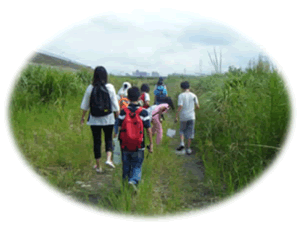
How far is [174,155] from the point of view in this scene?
5.48 meters

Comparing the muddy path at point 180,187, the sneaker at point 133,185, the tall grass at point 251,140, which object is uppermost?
the tall grass at point 251,140

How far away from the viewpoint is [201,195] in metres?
3.58

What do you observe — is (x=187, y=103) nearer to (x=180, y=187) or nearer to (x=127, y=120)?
(x=180, y=187)

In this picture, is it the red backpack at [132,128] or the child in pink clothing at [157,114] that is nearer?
the red backpack at [132,128]

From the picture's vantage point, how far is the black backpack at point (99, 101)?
4.24 meters

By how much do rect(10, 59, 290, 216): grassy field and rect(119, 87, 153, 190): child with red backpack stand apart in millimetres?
268

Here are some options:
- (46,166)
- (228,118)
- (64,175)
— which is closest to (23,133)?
(46,166)

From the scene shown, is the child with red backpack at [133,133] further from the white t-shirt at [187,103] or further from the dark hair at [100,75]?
the white t-shirt at [187,103]

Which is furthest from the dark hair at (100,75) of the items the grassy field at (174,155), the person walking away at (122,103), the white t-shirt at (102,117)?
the grassy field at (174,155)

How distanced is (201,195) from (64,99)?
5592 millimetres

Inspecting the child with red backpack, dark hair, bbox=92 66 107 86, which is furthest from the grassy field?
dark hair, bbox=92 66 107 86

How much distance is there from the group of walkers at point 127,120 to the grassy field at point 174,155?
0.31 meters

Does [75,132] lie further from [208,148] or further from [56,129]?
[208,148]

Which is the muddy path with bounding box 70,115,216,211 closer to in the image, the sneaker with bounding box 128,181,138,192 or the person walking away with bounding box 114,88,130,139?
the sneaker with bounding box 128,181,138,192
